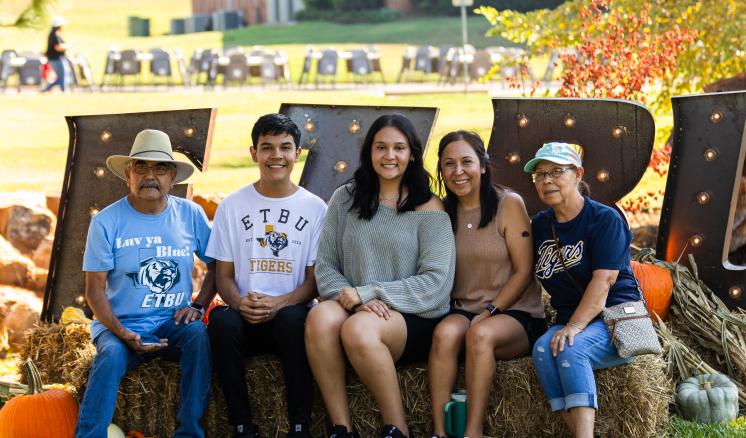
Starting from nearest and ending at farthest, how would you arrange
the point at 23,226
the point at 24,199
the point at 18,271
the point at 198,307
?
the point at 198,307
the point at 18,271
the point at 23,226
the point at 24,199

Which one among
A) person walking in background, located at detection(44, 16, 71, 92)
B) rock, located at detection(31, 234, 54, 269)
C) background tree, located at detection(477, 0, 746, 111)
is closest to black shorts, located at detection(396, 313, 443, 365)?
rock, located at detection(31, 234, 54, 269)

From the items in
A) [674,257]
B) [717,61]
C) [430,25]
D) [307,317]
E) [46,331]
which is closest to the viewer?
[307,317]

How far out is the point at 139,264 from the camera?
5.04 meters

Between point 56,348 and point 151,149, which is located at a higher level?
point 151,149

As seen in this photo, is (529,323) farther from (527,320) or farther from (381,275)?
(381,275)

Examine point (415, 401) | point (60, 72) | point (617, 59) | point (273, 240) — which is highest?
point (60, 72)

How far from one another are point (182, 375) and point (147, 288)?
0.45m

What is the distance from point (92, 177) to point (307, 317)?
1.98 m

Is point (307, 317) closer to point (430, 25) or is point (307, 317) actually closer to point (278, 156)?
point (278, 156)

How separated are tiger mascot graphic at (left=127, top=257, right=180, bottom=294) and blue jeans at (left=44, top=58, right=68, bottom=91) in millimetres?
15857

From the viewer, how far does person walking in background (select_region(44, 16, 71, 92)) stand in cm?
1928

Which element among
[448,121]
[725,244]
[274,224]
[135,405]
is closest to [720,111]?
[725,244]

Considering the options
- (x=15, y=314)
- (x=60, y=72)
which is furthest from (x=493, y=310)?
(x=60, y=72)

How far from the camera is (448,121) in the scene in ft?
50.4
